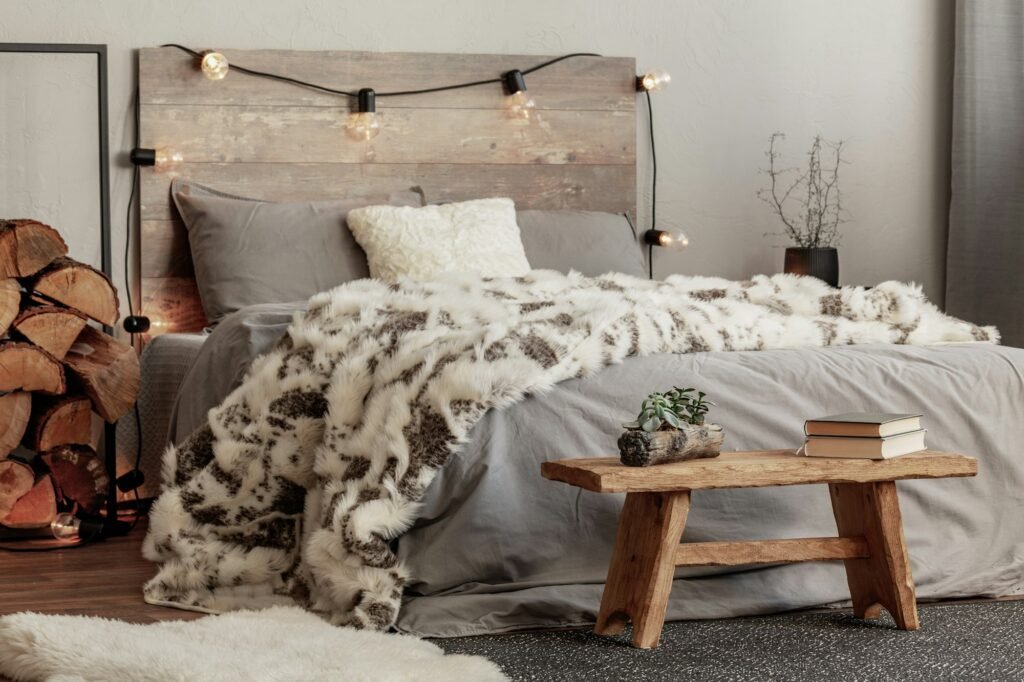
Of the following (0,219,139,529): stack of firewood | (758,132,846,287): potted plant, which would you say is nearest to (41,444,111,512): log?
(0,219,139,529): stack of firewood

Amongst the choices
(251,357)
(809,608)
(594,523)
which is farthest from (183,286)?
(809,608)

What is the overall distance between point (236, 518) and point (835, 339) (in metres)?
1.33

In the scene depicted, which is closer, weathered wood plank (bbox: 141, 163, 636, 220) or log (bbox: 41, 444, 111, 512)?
log (bbox: 41, 444, 111, 512)

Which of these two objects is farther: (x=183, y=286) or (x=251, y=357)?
(x=183, y=286)

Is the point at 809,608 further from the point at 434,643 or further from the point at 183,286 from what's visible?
the point at 183,286

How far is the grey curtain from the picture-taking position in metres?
4.50

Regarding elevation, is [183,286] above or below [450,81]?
below

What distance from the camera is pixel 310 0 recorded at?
4.18 m

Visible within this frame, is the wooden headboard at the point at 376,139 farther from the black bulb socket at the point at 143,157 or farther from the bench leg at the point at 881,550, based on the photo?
the bench leg at the point at 881,550

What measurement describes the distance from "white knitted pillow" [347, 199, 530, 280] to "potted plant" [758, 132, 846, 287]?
48.6 inches

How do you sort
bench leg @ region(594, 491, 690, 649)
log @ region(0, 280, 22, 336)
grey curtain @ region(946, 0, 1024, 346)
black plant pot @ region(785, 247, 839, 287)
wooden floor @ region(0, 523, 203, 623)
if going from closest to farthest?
bench leg @ region(594, 491, 690, 649), wooden floor @ region(0, 523, 203, 623), log @ region(0, 280, 22, 336), black plant pot @ region(785, 247, 839, 287), grey curtain @ region(946, 0, 1024, 346)

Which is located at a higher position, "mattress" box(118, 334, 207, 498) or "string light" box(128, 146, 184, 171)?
"string light" box(128, 146, 184, 171)

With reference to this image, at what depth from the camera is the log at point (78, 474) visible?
337 cm

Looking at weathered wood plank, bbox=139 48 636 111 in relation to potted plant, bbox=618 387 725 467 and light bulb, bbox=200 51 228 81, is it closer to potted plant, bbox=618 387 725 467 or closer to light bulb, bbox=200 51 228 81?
light bulb, bbox=200 51 228 81
